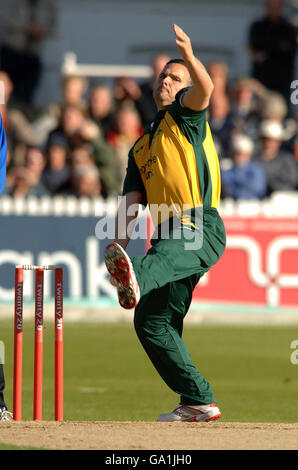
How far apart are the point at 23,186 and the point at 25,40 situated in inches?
264

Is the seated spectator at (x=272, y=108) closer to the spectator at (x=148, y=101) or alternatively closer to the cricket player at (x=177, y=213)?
the spectator at (x=148, y=101)

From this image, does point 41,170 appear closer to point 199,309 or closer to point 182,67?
point 199,309

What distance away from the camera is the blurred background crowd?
60.3 ft

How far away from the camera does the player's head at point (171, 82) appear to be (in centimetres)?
823

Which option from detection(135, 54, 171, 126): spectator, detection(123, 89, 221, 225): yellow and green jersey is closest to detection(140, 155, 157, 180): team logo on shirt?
detection(123, 89, 221, 225): yellow and green jersey

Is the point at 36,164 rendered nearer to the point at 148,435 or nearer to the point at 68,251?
the point at 68,251

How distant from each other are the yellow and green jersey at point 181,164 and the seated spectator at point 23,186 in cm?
1000

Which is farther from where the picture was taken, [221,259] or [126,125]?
[126,125]

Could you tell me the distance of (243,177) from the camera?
60.4 ft

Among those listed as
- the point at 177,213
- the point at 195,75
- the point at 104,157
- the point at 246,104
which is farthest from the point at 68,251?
the point at 195,75

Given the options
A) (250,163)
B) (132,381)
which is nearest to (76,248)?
(250,163)

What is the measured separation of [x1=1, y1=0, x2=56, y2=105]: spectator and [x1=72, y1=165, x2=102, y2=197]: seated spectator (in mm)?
5089

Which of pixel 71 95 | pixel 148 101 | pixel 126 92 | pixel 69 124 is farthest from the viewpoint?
pixel 71 95

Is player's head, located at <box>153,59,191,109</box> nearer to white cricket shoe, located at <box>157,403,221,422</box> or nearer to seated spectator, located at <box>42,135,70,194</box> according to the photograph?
white cricket shoe, located at <box>157,403,221,422</box>
